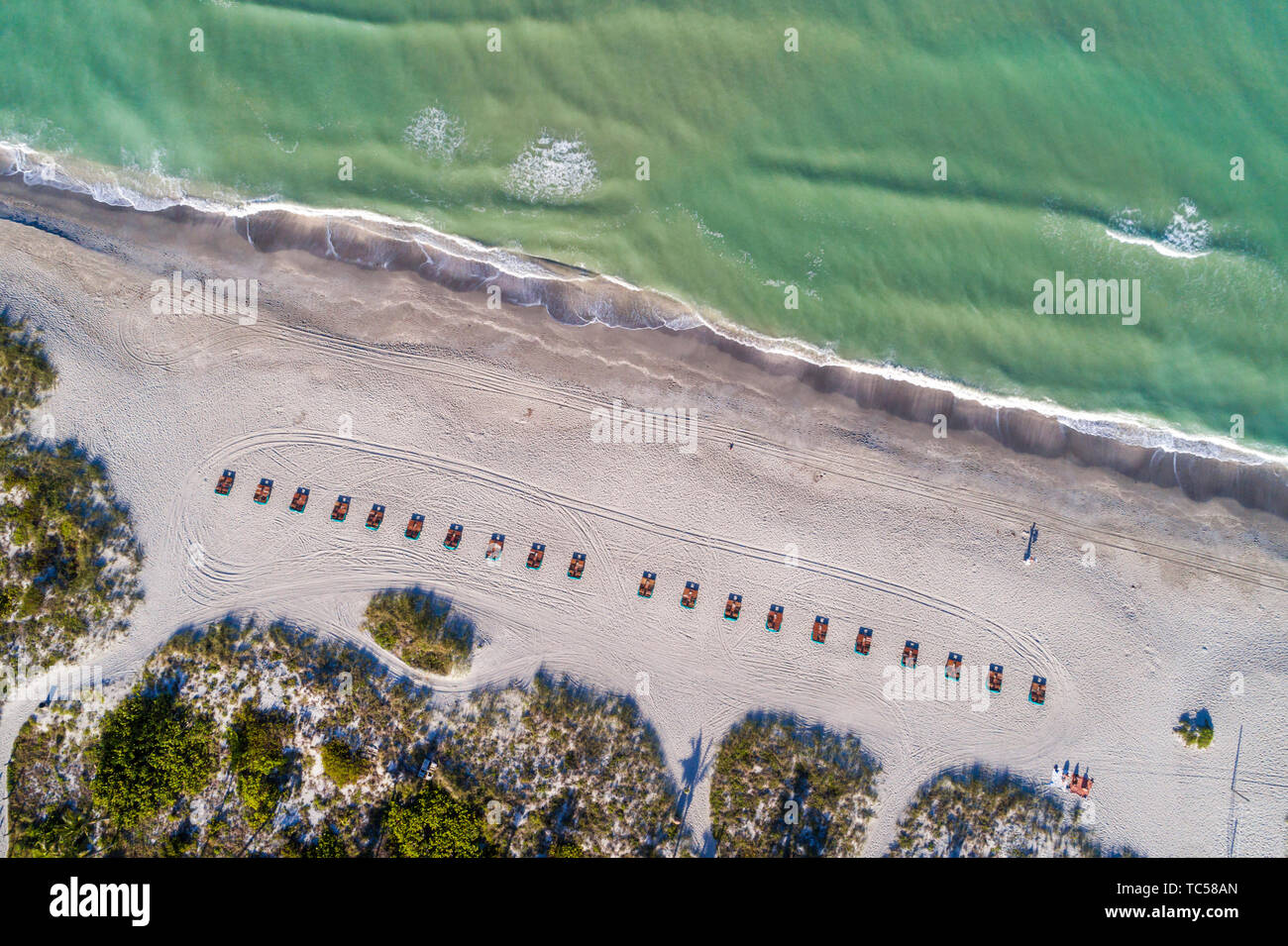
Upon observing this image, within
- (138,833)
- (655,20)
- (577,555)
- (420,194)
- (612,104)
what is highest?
(655,20)

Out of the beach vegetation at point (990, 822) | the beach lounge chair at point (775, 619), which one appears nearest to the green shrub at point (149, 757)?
the beach lounge chair at point (775, 619)

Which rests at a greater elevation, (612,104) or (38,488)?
(612,104)

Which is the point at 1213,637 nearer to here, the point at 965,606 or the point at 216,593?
the point at 965,606

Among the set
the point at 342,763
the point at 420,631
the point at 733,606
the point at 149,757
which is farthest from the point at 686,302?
the point at 149,757

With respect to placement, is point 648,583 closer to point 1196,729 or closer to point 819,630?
point 819,630

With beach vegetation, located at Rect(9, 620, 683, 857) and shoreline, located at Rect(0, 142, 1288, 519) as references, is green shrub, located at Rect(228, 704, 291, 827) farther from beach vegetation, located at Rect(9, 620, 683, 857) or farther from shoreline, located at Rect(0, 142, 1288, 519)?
shoreline, located at Rect(0, 142, 1288, 519)
